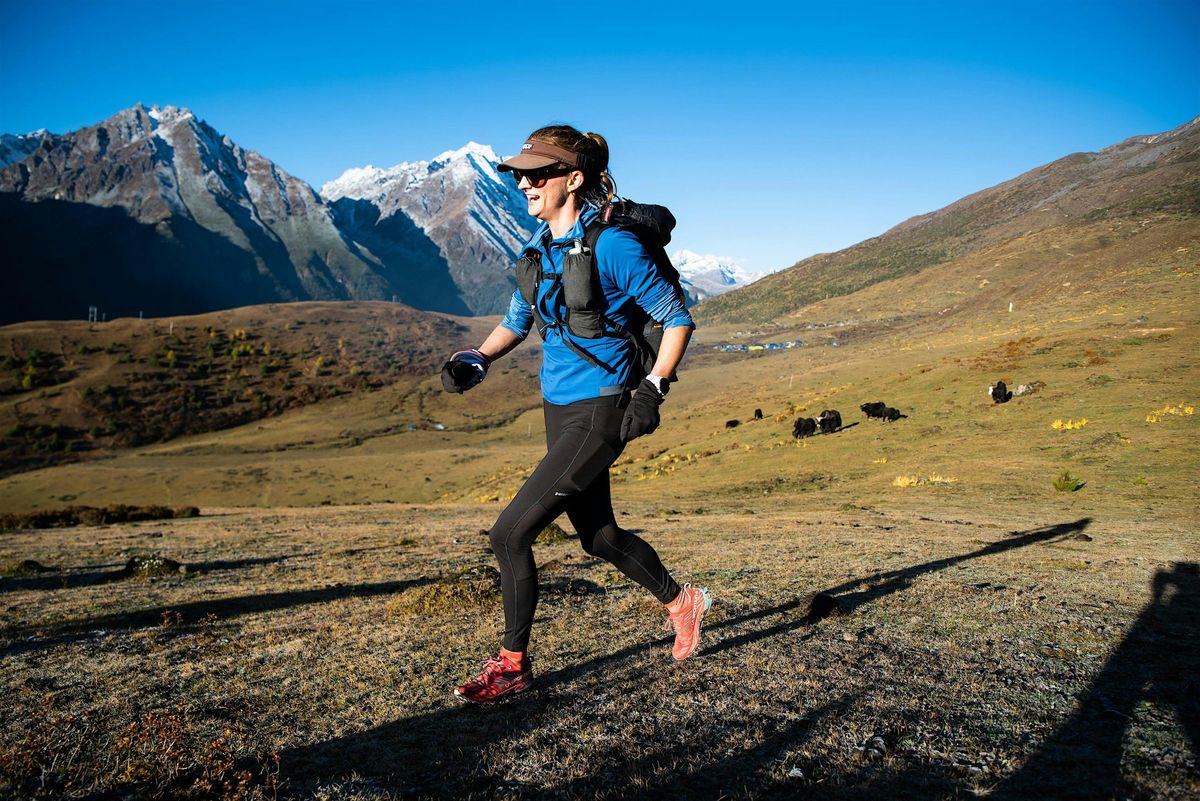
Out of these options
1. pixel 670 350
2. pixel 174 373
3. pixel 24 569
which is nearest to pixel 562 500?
pixel 670 350

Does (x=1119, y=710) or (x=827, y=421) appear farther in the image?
(x=827, y=421)

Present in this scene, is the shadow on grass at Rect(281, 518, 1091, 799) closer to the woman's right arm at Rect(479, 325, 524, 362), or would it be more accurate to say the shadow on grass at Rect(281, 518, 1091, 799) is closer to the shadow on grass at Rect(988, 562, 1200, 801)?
the shadow on grass at Rect(988, 562, 1200, 801)

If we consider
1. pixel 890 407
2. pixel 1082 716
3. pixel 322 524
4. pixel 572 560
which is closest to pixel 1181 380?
pixel 890 407

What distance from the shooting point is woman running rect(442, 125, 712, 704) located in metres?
4.21

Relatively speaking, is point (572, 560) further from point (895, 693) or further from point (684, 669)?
point (895, 693)

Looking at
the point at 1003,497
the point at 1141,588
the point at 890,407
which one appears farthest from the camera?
the point at 890,407

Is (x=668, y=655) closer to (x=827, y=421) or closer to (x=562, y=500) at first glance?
(x=562, y=500)

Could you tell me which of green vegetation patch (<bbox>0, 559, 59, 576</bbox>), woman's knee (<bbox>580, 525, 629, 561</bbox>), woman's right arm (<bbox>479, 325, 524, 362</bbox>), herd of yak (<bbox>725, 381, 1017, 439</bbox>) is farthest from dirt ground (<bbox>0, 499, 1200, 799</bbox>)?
herd of yak (<bbox>725, 381, 1017, 439</bbox>)

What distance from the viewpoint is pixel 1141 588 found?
6.89 m

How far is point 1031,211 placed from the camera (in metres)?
170

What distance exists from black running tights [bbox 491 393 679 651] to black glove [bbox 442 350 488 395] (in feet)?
2.28

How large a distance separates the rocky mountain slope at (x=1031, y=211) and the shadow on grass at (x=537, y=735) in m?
150

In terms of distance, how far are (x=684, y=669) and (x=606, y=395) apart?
1988mm

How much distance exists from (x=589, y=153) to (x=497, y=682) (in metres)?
3.42
